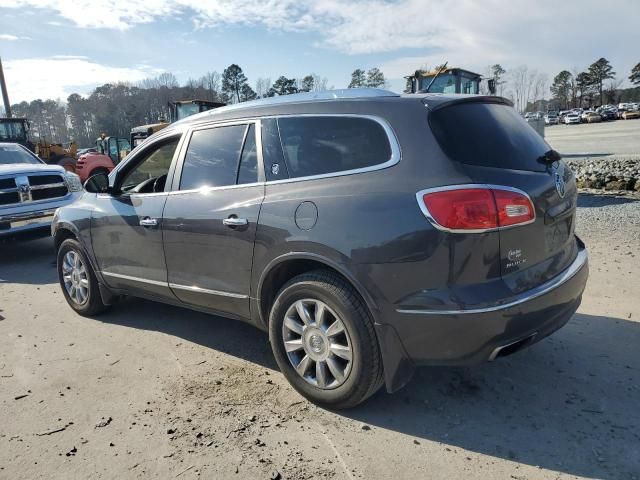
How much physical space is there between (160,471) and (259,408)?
75 cm

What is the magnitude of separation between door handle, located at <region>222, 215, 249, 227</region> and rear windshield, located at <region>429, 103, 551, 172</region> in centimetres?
138

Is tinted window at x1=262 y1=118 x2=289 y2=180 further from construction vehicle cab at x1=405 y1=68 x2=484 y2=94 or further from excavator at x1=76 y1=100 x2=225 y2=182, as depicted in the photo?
excavator at x1=76 y1=100 x2=225 y2=182

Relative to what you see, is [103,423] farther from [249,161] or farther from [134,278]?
[249,161]

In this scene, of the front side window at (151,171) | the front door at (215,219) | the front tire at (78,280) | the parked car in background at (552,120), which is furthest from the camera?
the parked car in background at (552,120)

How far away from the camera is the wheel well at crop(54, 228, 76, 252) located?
5.31 meters

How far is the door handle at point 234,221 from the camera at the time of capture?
3416mm

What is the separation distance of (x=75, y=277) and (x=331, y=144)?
3.45 m

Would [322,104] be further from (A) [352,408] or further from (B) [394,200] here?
(A) [352,408]

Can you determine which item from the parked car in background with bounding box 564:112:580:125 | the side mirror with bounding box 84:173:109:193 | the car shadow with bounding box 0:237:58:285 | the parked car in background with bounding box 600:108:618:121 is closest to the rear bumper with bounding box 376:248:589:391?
the side mirror with bounding box 84:173:109:193

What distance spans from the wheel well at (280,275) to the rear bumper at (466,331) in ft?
1.69

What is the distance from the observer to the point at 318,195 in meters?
3.05

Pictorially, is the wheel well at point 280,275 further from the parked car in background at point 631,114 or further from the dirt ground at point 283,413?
the parked car in background at point 631,114

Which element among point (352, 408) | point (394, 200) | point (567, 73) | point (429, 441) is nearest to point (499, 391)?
→ point (429, 441)

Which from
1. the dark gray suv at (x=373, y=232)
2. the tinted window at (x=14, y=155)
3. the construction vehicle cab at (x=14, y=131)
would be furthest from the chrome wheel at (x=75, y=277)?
the construction vehicle cab at (x=14, y=131)
